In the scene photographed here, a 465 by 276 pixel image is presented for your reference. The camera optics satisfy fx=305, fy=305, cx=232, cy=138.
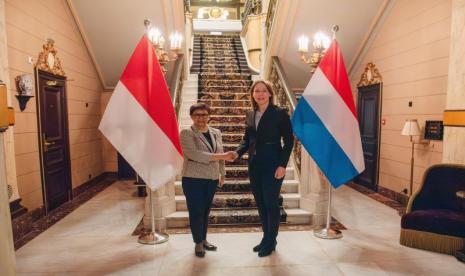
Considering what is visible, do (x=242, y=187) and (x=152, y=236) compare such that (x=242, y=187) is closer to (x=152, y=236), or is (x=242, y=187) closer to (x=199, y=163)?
(x=152, y=236)

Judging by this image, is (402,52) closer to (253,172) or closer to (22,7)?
(253,172)

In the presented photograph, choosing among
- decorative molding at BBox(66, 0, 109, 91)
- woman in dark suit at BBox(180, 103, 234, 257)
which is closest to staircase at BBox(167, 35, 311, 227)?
woman in dark suit at BBox(180, 103, 234, 257)

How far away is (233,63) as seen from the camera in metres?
8.16

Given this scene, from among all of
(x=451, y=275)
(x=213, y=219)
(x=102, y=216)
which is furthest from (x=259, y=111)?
(x=102, y=216)

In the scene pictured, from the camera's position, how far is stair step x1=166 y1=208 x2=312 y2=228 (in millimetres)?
3668

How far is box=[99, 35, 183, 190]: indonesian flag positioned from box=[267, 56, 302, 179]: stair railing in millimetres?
1993

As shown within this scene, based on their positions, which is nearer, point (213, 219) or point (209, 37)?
point (213, 219)

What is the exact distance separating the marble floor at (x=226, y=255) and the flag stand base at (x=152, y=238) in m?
0.07

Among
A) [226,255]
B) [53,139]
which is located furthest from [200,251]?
[53,139]

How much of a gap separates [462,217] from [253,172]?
6.96ft

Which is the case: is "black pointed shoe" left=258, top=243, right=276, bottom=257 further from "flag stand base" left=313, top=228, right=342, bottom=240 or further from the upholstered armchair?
the upholstered armchair

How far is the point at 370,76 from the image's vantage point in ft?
18.5

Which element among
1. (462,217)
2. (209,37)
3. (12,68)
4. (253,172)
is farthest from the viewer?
(209,37)

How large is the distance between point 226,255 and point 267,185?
0.83 meters
